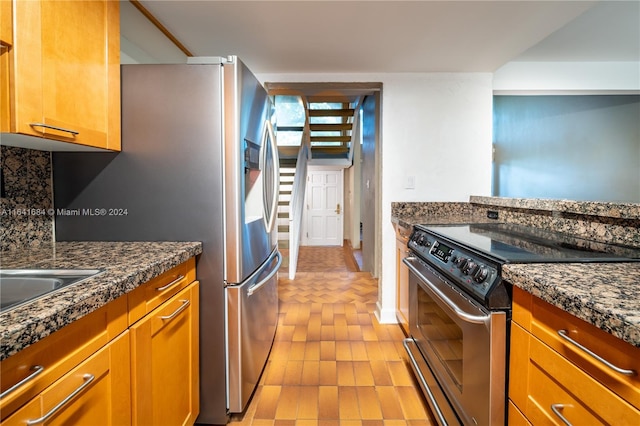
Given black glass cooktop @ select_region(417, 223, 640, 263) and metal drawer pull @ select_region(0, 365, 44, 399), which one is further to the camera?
black glass cooktop @ select_region(417, 223, 640, 263)

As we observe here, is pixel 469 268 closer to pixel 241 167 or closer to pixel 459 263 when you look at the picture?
pixel 459 263

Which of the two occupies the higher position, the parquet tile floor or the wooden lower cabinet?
the wooden lower cabinet

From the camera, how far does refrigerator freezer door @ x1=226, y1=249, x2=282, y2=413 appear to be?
1.40 m

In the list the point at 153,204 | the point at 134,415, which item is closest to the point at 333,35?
the point at 153,204

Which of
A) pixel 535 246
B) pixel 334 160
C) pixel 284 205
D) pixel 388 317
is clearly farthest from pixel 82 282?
pixel 334 160

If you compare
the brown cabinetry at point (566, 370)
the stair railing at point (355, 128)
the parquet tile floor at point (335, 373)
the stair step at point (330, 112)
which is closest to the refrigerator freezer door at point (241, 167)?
the parquet tile floor at point (335, 373)

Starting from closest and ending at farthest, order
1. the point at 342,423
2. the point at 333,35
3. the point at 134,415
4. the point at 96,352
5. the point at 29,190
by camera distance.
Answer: the point at 96,352 → the point at 134,415 → the point at 29,190 → the point at 342,423 → the point at 333,35

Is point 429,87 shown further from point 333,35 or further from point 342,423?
point 342,423

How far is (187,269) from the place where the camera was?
4.27 feet

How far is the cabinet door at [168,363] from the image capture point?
96cm

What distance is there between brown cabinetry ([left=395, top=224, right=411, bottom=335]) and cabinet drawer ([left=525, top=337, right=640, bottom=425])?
3.86ft

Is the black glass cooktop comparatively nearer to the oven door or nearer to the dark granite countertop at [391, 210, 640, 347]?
the dark granite countertop at [391, 210, 640, 347]

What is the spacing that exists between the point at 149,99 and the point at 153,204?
487 millimetres

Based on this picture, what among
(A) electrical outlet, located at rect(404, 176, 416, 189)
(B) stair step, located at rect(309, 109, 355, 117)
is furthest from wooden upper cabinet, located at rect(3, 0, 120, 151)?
(B) stair step, located at rect(309, 109, 355, 117)
